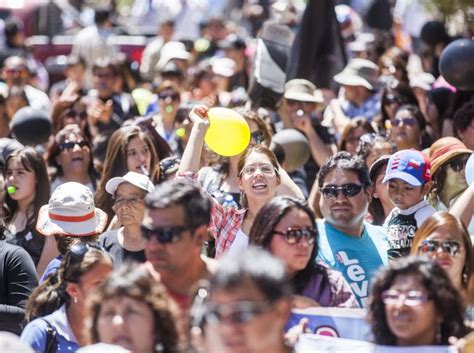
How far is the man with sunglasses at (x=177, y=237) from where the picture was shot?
516 cm

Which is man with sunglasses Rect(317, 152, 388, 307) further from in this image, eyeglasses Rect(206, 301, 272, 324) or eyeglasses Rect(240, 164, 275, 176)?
eyeglasses Rect(206, 301, 272, 324)

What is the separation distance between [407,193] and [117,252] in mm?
1695

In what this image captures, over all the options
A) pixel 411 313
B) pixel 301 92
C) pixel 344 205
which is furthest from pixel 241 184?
pixel 301 92

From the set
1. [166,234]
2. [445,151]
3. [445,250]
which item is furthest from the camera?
[445,151]

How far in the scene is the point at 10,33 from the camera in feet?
55.6

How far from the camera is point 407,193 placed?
6969mm

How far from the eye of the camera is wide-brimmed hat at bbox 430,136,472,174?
7799 mm

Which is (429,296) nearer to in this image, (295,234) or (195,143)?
(295,234)

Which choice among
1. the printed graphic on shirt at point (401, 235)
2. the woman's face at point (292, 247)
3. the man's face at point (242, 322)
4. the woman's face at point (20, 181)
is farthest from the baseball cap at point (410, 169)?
the man's face at point (242, 322)

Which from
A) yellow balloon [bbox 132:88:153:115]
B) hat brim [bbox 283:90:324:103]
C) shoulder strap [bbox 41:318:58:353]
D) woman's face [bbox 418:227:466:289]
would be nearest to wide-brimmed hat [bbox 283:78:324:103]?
hat brim [bbox 283:90:324:103]

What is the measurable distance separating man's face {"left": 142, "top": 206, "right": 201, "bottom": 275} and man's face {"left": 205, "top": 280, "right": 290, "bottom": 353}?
0.93 metres

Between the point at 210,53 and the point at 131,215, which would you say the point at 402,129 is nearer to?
the point at 131,215

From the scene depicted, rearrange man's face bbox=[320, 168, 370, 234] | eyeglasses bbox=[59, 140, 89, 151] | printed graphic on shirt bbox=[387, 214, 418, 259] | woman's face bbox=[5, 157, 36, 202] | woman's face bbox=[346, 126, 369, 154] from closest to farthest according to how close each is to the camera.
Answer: man's face bbox=[320, 168, 370, 234]
printed graphic on shirt bbox=[387, 214, 418, 259]
woman's face bbox=[5, 157, 36, 202]
eyeglasses bbox=[59, 140, 89, 151]
woman's face bbox=[346, 126, 369, 154]

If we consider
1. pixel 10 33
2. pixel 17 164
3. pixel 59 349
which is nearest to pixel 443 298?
pixel 59 349
